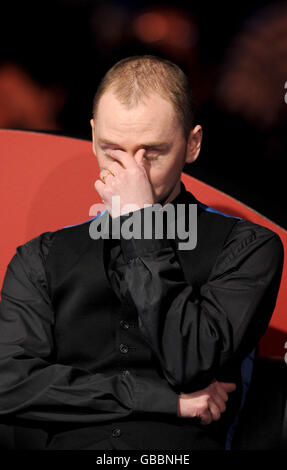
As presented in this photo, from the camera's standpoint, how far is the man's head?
1220 mm

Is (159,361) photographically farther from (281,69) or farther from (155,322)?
(281,69)

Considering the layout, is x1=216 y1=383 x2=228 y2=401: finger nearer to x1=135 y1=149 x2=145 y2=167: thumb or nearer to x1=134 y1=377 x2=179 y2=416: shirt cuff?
x1=134 y1=377 x2=179 y2=416: shirt cuff

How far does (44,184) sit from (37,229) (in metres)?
0.13

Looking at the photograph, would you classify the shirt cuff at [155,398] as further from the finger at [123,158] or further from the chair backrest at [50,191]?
the chair backrest at [50,191]

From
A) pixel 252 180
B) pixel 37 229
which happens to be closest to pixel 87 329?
pixel 37 229

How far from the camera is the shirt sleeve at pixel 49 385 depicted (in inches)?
45.9

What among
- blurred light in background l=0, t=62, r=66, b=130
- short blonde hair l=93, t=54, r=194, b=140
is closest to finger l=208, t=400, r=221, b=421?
short blonde hair l=93, t=54, r=194, b=140

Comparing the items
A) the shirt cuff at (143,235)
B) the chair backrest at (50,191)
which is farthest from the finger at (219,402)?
the chair backrest at (50,191)

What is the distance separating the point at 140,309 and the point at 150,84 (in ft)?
1.54

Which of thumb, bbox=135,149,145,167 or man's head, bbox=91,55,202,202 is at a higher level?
man's head, bbox=91,55,202,202

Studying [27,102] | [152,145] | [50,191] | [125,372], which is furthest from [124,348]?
[27,102]

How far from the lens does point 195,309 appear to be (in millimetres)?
1129

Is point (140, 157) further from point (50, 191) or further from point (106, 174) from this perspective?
point (50, 191)

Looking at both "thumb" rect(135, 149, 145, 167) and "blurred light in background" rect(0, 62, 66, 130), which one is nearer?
"thumb" rect(135, 149, 145, 167)
